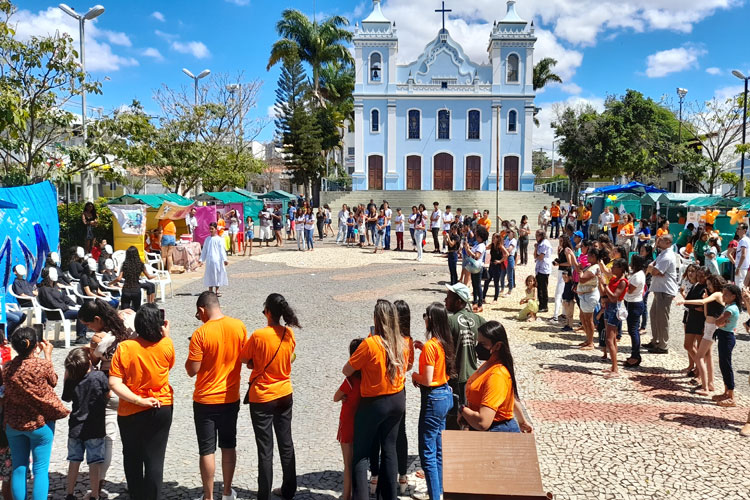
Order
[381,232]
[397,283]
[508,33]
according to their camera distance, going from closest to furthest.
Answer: [397,283], [381,232], [508,33]

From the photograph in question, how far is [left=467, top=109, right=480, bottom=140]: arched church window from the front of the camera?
44.0 metres

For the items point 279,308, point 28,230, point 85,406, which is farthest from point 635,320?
point 28,230

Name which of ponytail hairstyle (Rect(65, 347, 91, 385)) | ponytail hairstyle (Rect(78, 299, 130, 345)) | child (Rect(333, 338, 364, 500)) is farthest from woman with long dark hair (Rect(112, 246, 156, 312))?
child (Rect(333, 338, 364, 500))

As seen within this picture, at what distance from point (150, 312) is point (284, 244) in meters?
21.1

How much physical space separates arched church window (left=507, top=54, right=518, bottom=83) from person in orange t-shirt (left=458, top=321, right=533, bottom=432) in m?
42.2

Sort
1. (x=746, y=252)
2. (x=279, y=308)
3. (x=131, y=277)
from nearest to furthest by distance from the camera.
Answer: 1. (x=279, y=308)
2. (x=131, y=277)
3. (x=746, y=252)

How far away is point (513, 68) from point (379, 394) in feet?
139

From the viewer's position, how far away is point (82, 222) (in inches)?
695

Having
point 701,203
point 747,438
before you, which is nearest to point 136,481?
point 747,438

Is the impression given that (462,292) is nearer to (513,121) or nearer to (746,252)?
(746,252)

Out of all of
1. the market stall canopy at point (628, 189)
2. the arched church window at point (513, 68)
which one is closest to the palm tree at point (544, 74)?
the arched church window at point (513, 68)

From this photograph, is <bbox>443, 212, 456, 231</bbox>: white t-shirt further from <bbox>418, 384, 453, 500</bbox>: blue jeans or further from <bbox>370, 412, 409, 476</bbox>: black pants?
<bbox>418, 384, 453, 500</bbox>: blue jeans

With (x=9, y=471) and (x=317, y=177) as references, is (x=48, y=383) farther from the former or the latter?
(x=317, y=177)

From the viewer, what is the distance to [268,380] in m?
4.56
